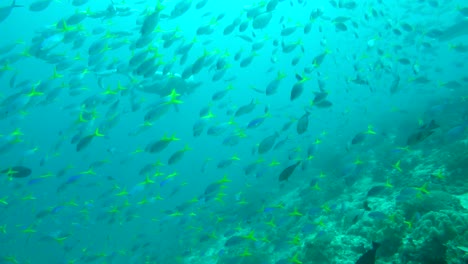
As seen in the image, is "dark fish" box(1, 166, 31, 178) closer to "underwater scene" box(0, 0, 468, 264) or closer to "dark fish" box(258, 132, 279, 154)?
"underwater scene" box(0, 0, 468, 264)

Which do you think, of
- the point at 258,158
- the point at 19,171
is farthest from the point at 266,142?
the point at 19,171

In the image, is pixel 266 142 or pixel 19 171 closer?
pixel 266 142

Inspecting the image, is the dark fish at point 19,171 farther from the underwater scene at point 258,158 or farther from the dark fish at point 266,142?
the dark fish at point 266,142

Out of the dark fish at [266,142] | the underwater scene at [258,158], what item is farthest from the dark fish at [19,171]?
the dark fish at [266,142]

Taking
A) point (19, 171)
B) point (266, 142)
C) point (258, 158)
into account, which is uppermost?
point (266, 142)

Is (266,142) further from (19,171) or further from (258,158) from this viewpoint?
(19,171)

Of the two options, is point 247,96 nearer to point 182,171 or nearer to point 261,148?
point 182,171

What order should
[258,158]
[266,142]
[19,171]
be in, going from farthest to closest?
[258,158] < [19,171] < [266,142]

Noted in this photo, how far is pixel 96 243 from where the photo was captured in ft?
70.5

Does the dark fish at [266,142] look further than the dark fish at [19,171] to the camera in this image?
No

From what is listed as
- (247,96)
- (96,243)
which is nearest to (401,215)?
(96,243)

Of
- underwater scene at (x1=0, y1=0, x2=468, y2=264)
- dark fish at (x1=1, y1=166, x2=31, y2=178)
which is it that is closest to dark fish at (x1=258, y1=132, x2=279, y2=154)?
underwater scene at (x1=0, y1=0, x2=468, y2=264)

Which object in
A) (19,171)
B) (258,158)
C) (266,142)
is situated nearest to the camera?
(266,142)

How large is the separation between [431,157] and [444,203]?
14.0ft
